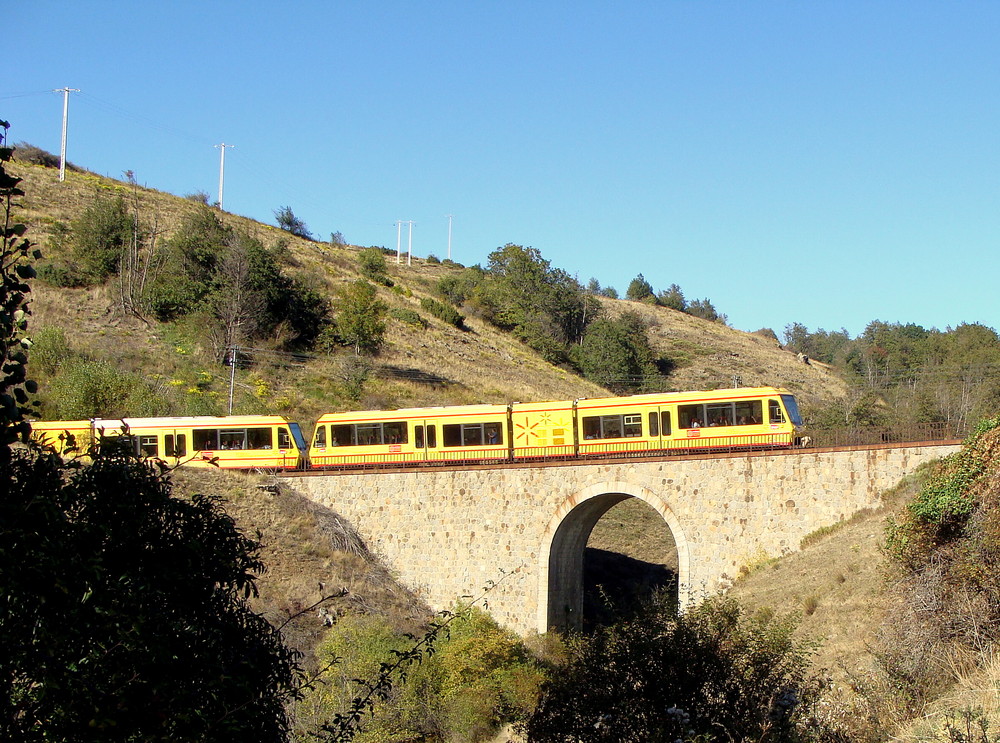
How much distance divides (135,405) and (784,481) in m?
28.3

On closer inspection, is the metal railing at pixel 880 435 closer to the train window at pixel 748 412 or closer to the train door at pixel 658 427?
the train window at pixel 748 412

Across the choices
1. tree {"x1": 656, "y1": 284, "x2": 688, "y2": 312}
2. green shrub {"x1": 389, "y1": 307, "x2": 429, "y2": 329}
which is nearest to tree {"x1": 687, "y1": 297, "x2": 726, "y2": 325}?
tree {"x1": 656, "y1": 284, "x2": 688, "y2": 312}

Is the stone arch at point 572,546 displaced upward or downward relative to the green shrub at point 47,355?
downward

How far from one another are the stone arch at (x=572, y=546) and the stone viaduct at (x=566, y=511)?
4cm

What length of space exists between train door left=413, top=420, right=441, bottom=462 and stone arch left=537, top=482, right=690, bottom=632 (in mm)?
5103

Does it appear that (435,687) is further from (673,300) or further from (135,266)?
(673,300)

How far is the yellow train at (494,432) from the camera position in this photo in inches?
1070

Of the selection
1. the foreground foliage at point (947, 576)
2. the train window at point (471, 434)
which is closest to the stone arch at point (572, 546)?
the train window at point (471, 434)

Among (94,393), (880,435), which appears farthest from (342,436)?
(880,435)

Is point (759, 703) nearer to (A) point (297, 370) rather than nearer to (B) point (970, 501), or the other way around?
(B) point (970, 501)

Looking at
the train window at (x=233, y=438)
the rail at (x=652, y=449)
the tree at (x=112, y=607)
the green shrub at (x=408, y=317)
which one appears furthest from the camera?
the green shrub at (x=408, y=317)

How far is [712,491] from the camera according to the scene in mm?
26016

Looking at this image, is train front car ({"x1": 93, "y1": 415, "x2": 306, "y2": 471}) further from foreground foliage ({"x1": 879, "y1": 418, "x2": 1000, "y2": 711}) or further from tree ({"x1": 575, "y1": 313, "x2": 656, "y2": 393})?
tree ({"x1": 575, "y1": 313, "x2": 656, "y2": 393})

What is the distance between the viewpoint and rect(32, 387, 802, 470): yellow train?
27.2 m
